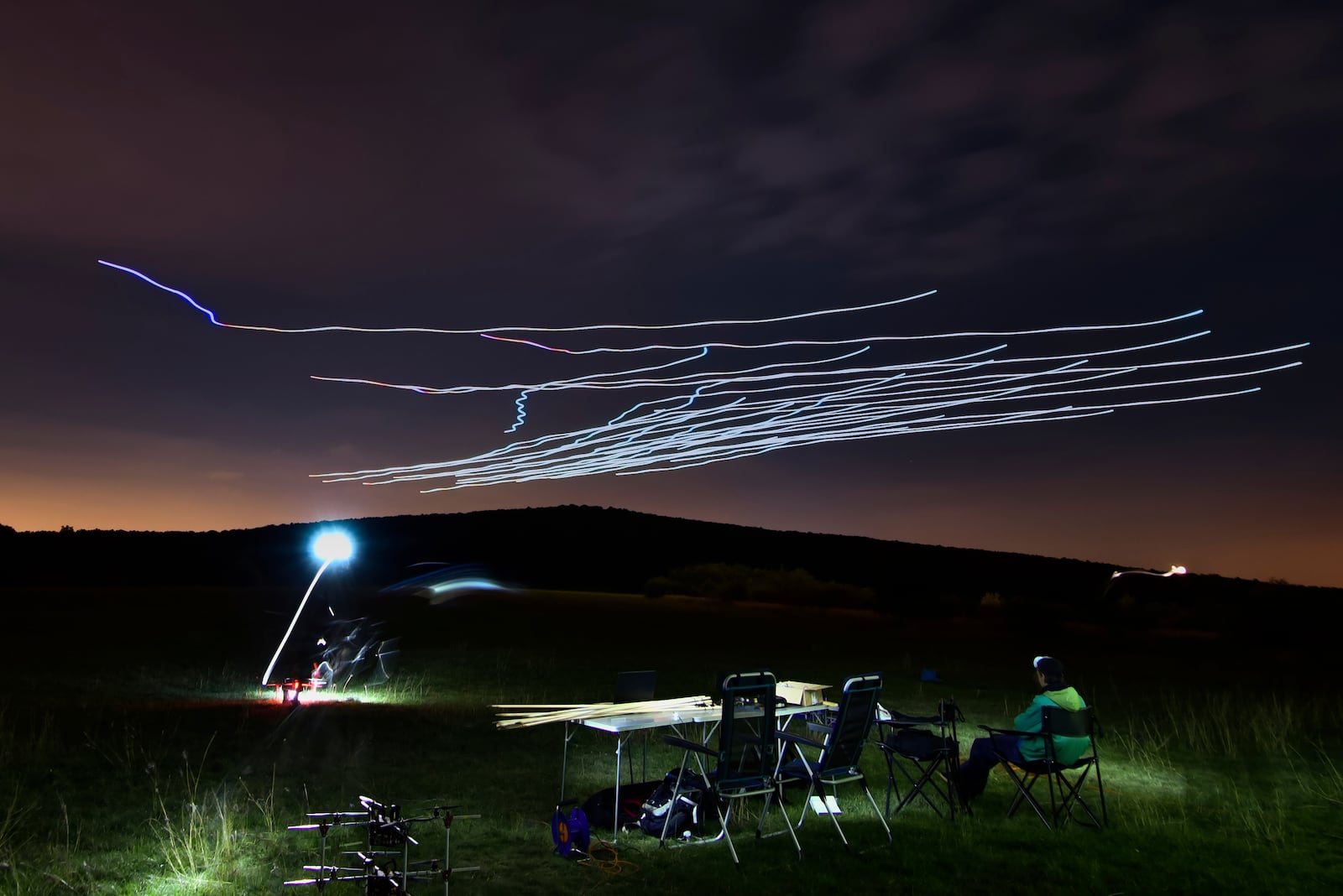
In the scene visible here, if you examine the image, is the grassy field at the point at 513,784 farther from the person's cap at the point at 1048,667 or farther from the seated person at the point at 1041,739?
the person's cap at the point at 1048,667

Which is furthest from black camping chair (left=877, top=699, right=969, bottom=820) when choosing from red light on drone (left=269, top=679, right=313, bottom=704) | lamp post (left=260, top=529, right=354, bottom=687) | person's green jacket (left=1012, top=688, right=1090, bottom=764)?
lamp post (left=260, top=529, right=354, bottom=687)

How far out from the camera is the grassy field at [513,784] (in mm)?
5812

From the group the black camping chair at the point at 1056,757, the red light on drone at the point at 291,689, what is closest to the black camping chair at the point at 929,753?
the black camping chair at the point at 1056,757

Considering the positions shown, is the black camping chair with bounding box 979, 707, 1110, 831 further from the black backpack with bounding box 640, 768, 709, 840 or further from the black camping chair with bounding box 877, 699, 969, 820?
the black backpack with bounding box 640, 768, 709, 840

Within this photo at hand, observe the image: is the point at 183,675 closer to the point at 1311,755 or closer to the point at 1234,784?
the point at 1234,784

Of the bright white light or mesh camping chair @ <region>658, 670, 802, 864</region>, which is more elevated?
the bright white light

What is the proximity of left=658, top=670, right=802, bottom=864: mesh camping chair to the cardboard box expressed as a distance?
170 cm

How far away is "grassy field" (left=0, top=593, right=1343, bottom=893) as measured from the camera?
229 inches

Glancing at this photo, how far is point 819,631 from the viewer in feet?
95.2

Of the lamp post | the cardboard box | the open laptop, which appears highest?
the lamp post

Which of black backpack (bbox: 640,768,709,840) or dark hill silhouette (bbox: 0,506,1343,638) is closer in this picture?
black backpack (bbox: 640,768,709,840)

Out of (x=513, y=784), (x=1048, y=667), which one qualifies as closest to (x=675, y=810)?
(x=513, y=784)

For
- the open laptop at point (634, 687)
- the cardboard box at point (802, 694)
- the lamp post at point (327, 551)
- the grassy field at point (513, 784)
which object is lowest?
the grassy field at point (513, 784)

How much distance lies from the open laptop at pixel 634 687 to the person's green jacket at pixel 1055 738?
2.94 metres
